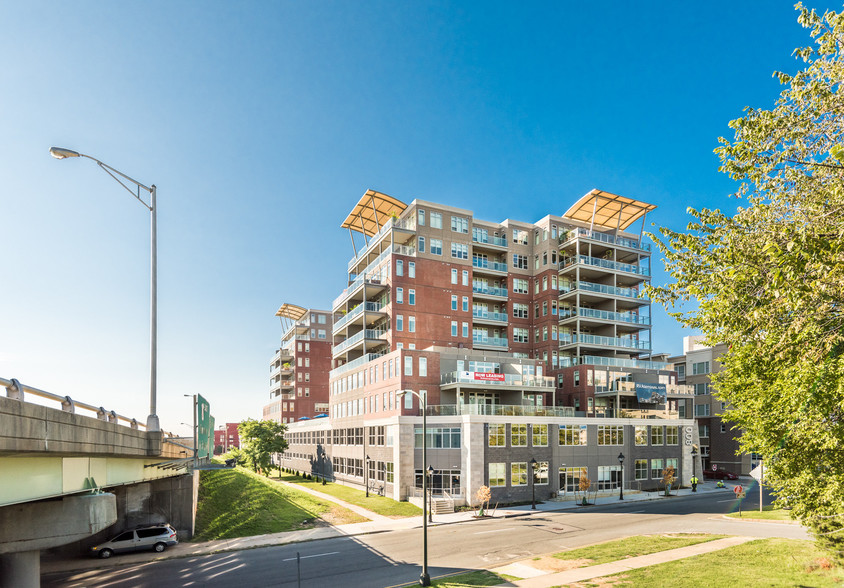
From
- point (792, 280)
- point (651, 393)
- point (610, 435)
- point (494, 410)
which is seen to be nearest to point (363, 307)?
point (494, 410)

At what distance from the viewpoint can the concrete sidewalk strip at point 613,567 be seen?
788 inches

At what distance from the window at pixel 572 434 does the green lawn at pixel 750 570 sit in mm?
22866

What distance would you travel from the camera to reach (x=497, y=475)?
42375mm

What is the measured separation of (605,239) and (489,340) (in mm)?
20179

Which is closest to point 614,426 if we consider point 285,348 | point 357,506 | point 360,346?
point 357,506

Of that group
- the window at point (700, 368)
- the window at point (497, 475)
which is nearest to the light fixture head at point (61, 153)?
the window at point (497, 475)

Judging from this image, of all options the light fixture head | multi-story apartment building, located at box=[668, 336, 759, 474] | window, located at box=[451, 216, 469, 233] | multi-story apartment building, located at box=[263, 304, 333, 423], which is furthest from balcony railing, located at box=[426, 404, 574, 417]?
multi-story apartment building, located at box=[263, 304, 333, 423]

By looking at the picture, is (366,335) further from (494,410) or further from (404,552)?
(404,552)

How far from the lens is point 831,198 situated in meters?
13.5

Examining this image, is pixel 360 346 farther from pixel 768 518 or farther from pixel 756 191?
pixel 756 191

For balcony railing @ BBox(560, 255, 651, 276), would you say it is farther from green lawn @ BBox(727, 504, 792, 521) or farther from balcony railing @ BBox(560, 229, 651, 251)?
green lawn @ BBox(727, 504, 792, 521)

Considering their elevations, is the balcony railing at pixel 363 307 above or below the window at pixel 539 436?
above

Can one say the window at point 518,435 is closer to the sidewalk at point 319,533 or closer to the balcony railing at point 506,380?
the balcony railing at point 506,380

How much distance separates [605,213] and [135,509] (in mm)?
58284
